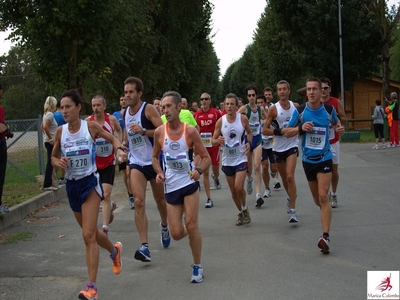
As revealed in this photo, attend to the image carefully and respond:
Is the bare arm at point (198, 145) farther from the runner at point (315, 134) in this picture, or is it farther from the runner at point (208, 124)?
the runner at point (208, 124)

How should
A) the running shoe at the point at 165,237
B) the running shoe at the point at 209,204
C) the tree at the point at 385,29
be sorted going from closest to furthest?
the running shoe at the point at 165,237, the running shoe at the point at 209,204, the tree at the point at 385,29

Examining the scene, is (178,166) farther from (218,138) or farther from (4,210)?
(4,210)

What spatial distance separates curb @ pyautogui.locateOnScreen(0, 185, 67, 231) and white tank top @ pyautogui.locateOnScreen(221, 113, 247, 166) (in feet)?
12.7

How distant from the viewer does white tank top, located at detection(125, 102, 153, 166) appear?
7.29 m

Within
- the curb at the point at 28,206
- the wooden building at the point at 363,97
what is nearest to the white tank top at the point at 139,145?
the curb at the point at 28,206

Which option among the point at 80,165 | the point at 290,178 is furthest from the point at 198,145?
the point at 290,178

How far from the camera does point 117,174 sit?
1853cm

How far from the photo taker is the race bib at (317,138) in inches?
284

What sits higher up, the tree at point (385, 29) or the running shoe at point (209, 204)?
the tree at point (385, 29)

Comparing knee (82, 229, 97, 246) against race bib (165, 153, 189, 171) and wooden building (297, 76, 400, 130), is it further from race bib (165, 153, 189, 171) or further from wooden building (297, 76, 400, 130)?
wooden building (297, 76, 400, 130)

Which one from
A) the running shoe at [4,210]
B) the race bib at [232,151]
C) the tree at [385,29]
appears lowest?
the running shoe at [4,210]

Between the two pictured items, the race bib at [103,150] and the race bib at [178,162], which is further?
the race bib at [103,150]

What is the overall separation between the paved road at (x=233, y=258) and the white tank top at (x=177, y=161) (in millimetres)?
1030

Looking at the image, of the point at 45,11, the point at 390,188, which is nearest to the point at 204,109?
the point at 390,188
